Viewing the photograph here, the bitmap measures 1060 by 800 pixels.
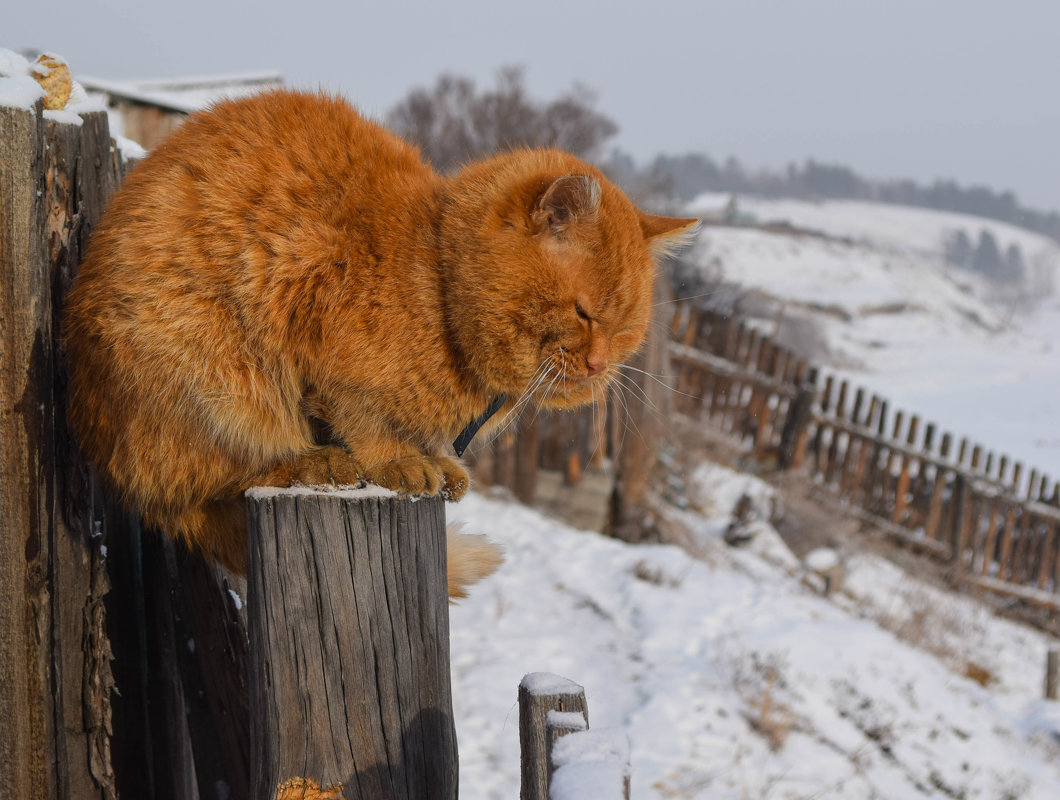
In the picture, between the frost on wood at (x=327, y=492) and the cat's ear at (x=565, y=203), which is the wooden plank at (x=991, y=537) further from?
the frost on wood at (x=327, y=492)

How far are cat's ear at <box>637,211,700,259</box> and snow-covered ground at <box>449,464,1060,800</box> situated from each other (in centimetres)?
220

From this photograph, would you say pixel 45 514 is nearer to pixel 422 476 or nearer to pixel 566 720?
pixel 422 476

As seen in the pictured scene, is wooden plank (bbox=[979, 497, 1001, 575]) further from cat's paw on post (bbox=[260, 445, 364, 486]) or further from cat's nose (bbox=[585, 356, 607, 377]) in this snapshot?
cat's paw on post (bbox=[260, 445, 364, 486])

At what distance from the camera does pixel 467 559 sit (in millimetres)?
1836

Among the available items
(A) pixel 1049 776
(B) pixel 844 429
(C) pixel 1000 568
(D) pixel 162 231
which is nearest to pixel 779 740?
(A) pixel 1049 776

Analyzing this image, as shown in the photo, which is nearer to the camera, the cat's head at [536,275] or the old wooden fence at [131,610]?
the old wooden fence at [131,610]

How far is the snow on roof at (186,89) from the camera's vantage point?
2.10 metres

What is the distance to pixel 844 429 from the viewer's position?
9.04 m

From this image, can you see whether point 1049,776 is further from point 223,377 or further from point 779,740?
point 223,377

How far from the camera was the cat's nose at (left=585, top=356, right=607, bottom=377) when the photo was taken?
1829mm

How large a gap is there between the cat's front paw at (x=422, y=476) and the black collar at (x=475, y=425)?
2.1 inches

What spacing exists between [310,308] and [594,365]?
618 millimetres

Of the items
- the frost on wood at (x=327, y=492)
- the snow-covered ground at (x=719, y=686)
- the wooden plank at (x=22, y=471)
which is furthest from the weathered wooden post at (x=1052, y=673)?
the wooden plank at (x=22, y=471)

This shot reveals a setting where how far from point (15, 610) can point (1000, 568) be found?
9.74m
